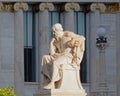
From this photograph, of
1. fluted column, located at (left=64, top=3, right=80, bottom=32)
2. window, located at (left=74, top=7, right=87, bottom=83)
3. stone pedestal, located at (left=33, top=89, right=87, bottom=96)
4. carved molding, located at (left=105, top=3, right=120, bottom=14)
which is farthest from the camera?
carved molding, located at (left=105, top=3, right=120, bottom=14)

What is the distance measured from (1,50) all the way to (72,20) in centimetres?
490

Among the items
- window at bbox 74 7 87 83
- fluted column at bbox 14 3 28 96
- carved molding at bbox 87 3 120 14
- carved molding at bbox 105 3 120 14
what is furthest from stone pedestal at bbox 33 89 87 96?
carved molding at bbox 105 3 120 14

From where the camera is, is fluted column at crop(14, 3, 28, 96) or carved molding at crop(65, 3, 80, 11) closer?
fluted column at crop(14, 3, 28, 96)

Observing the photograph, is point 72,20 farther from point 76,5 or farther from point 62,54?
point 62,54

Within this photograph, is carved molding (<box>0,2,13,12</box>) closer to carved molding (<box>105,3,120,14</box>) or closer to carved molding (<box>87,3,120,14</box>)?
carved molding (<box>87,3,120,14</box>)

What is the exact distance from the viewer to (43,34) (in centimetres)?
6291

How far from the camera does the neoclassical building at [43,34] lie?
205ft

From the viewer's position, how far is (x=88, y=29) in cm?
6400

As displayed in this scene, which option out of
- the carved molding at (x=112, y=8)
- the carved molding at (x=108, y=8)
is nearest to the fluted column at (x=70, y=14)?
the carved molding at (x=108, y=8)

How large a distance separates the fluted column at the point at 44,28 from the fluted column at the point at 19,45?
1.11 meters

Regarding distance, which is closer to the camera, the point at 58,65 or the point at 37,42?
the point at 58,65

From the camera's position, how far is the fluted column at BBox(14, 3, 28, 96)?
62.1m

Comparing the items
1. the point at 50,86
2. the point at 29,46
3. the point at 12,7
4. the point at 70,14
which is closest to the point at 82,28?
the point at 70,14

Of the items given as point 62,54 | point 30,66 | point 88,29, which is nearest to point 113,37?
point 88,29
